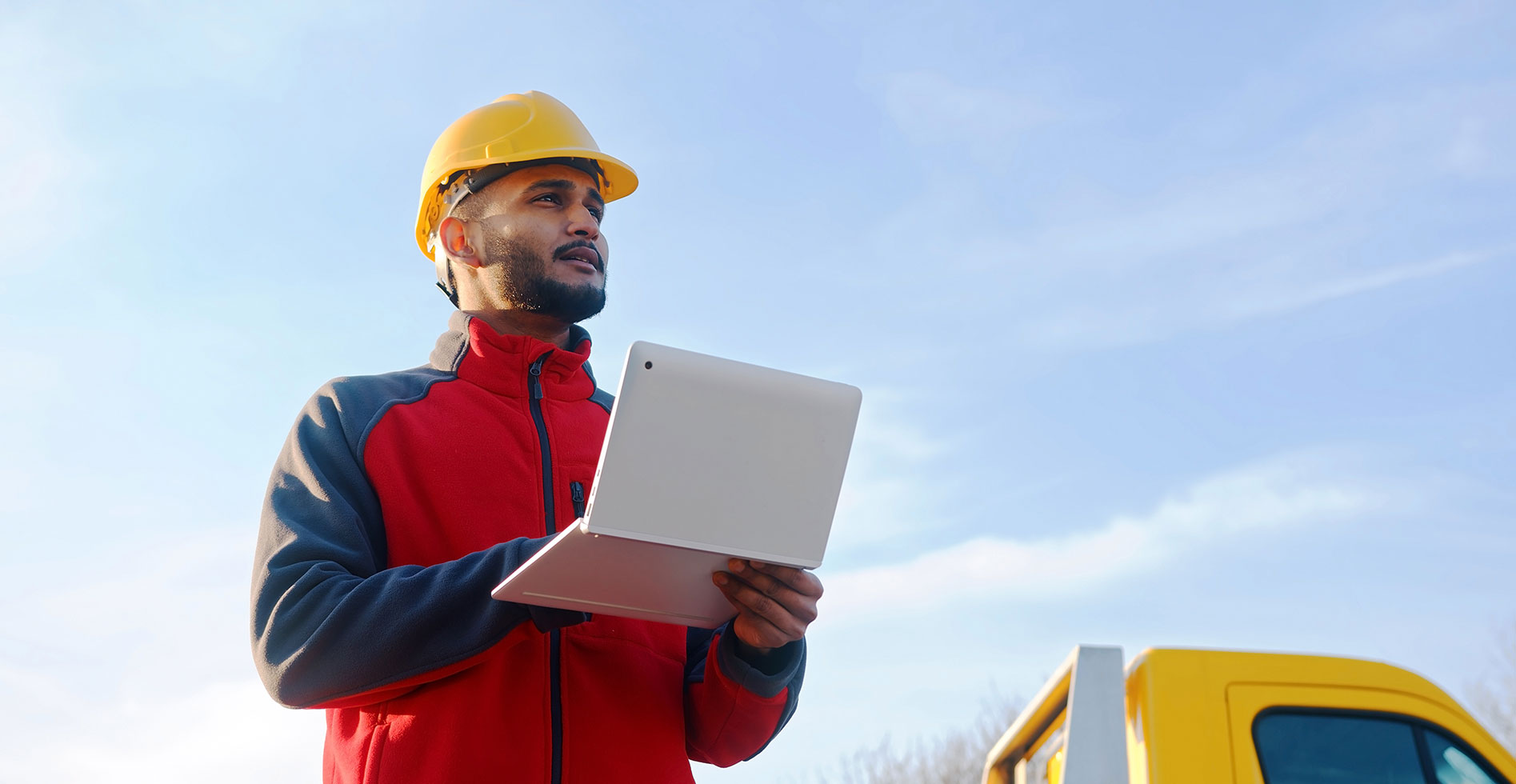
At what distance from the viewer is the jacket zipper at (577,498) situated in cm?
345

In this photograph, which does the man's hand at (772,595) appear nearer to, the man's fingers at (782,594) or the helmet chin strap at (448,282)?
the man's fingers at (782,594)

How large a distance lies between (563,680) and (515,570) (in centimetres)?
52

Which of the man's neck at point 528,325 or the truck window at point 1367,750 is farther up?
the man's neck at point 528,325

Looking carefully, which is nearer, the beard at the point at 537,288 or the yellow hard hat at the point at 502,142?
the beard at the point at 537,288

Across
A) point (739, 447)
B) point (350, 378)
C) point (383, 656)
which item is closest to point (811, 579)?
point (739, 447)

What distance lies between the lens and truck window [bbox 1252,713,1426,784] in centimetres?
257

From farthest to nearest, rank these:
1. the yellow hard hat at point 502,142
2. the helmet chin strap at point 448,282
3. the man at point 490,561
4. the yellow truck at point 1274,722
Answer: the helmet chin strap at point 448,282
the yellow hard hat at point 502,142
the man at point 490,561
the yellow truck at point 1274,722

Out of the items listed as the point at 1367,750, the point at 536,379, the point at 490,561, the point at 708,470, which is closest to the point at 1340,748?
the point at 1367,750

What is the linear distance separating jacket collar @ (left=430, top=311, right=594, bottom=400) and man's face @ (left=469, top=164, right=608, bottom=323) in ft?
0.51

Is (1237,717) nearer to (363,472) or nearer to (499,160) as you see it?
(363,472)

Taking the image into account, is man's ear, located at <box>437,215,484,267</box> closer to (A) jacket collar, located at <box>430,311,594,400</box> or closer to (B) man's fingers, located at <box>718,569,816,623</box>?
(A) jacket collar, located at <box>430,311,594,400</box>

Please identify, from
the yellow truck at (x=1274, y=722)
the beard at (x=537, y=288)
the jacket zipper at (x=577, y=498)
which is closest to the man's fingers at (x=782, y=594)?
the yellow truck at (x=1274, y=722)

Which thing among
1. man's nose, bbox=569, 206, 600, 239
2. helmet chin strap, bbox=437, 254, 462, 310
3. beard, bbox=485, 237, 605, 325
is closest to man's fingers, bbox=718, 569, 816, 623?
beard, bbox=485, 237, 605, 325

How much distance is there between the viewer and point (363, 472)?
11.1ft
